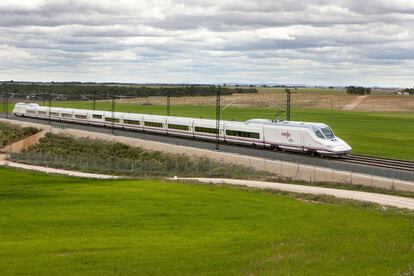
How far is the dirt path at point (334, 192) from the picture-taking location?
3816cm

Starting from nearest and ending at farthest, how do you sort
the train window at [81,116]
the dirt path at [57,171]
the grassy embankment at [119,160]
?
1. the grassy embankment at [119,160]
2. the dirt path at [57,171]
3. the train window at [81,116]

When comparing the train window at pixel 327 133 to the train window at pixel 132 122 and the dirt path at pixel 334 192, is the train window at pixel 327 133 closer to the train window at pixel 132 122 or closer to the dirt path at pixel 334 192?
the dirt path at pixel 334 192

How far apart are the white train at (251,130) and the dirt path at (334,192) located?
23.3 feet

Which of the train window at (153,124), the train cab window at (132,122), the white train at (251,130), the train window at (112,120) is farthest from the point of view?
the train window at (112,120)

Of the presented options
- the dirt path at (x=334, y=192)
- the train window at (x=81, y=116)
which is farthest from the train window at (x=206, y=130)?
the train window at (x=81, y=116)

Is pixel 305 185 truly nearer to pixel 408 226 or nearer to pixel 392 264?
pixel 408 226

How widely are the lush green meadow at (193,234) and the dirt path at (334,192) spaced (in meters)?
2.78

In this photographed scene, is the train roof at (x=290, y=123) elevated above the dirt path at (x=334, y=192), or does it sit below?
above

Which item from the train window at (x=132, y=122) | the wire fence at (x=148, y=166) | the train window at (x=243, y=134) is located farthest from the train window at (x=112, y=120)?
the train window at (x=243, y=134)

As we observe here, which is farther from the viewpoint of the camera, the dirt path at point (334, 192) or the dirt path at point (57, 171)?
the dirt path at point (57, 171)

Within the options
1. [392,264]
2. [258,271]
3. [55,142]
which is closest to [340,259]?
[392,264]

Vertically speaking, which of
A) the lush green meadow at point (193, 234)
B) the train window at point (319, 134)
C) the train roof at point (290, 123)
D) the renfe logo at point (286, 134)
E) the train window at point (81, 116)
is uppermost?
the train roof at point (290, 123)

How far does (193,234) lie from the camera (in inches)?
1089

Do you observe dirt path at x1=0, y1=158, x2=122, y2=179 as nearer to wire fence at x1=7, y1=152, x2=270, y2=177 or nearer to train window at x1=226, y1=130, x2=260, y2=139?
wire fence at x1=7, y1=152, x2=270, y2=177
